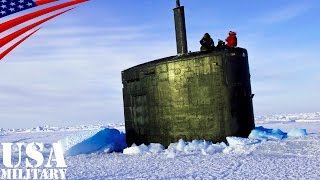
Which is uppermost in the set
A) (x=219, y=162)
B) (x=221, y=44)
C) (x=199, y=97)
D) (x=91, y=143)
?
(x=221, y=44)

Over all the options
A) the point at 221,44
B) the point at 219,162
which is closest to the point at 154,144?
the point at 219,162

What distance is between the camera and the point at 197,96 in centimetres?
1123

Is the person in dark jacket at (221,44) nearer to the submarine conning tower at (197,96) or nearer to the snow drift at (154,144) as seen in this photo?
the submarine conning tower at (197,96)

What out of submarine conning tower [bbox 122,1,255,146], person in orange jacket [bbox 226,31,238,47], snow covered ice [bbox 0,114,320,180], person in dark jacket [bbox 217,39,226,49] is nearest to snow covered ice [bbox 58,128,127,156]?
snow covered ice [bbox 0,114,320,180]

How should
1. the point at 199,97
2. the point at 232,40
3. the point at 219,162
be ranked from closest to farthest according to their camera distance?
the point at 219,162 → the point at 199,97 → the point at 232,40

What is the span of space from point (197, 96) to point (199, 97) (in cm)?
6

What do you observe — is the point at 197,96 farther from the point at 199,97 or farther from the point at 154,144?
the point at 154,144

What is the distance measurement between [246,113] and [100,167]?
4.32 meters

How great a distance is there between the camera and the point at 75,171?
29.6 ft

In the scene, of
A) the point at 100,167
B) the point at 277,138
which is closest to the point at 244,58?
the point at 277,138

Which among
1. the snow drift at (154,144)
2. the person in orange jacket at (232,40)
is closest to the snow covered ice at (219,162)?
the snow drift at (154,144)

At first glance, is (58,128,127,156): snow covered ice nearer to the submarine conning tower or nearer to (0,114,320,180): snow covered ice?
(0,114,320,180): snow covered ice

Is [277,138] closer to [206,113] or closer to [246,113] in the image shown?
[246,113]

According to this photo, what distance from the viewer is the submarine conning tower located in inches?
436
